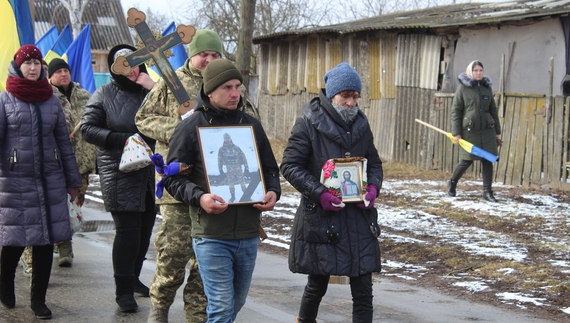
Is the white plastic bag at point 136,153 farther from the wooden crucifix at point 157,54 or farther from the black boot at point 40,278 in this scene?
the black boot at point 40,278

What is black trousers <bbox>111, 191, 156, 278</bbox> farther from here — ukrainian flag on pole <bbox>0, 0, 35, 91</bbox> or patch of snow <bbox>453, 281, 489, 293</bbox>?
patch of snow <bbox>453, 281, 489, 293</bbox>

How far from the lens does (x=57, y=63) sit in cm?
740

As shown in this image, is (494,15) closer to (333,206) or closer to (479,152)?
(479,152)

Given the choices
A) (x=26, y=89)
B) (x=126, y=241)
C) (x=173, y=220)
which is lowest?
(x=126, y=241)

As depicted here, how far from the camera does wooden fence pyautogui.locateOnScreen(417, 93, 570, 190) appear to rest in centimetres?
1229

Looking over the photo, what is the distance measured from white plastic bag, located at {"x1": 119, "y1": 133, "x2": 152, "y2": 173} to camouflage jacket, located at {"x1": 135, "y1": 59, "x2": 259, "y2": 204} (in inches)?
15.5

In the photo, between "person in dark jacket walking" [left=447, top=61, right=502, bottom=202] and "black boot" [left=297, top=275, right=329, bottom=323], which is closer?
"black boot" [left=297, top=275, right=329, bottom=323]

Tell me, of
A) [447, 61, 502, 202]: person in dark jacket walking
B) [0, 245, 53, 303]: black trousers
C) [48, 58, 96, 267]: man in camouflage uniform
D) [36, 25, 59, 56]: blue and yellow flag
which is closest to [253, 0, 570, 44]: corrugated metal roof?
[447, 61, 502, 202]: person in dark jacket walking

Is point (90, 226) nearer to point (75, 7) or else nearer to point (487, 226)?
point (487, 226)

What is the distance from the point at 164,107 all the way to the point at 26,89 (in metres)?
1.07

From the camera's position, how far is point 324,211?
4.52 metres

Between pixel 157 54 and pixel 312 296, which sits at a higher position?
pixel 157 54

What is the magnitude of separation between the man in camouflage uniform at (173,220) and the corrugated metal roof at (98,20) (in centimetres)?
4484

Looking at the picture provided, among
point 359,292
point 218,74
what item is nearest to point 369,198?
point 359,292
